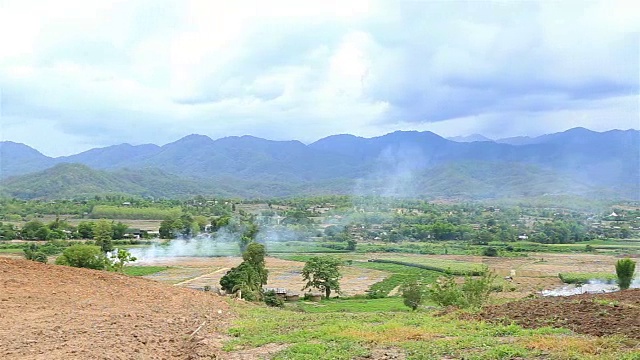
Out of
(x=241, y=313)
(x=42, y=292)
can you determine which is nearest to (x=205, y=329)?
(x=241, y=313)

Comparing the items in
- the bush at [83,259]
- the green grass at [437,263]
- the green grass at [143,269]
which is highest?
the bush at [83,259]

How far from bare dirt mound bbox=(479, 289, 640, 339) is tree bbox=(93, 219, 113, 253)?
55.9 metres

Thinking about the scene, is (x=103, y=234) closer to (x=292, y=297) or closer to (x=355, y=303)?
(x=292, y=297)

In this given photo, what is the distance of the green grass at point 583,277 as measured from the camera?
48.1 metres

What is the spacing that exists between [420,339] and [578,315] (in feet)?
10.8

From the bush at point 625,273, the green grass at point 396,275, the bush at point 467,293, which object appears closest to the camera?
the bush at point 467,293

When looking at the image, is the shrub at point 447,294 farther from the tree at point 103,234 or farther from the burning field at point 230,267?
the tree at point 103,234

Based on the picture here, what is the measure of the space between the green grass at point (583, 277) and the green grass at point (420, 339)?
41.2 metres

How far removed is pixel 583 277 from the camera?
4972 centimetres

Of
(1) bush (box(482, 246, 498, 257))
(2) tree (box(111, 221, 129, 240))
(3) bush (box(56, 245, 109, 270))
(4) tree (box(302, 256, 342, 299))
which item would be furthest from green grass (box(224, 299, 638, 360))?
(2) tree (box(111, 221, 129, 240))

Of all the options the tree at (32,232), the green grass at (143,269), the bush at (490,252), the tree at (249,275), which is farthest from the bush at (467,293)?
the tree at (32,232)

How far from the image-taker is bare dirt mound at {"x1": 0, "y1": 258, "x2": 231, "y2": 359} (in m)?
9.49

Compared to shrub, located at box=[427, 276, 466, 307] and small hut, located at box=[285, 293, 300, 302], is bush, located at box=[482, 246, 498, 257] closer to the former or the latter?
small hut, located at box=[285, 293, 300, 302]

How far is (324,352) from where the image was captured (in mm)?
9008
